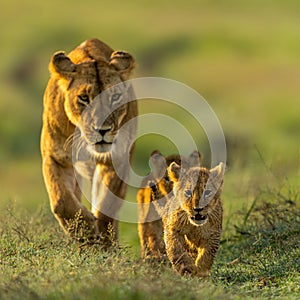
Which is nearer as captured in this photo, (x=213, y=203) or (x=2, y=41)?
(x=213, y=203)

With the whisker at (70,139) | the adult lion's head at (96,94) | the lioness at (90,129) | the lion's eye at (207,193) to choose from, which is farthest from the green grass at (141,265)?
the adult lion's head at (96,94)

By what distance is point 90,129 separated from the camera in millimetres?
8711

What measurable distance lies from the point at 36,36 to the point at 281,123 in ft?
43.4

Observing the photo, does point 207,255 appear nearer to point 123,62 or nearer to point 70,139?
point 70,139

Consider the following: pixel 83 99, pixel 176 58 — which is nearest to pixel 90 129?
pixel 83 99

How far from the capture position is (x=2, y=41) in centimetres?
3422

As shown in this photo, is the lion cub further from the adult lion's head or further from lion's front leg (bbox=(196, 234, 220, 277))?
the adult lion's head

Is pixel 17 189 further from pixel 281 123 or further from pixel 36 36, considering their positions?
pixel 36 36

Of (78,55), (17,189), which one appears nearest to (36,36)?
(17,189)

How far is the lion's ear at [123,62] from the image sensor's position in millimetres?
9148

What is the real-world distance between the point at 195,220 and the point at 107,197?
209cm

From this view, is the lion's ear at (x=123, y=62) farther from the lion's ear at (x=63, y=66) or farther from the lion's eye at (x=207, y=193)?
the lion's eye at (x=207, y=193)

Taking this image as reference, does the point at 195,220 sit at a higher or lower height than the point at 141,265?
higher

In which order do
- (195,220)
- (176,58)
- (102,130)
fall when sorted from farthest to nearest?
(176,58)
(102,130)
(195,220)
